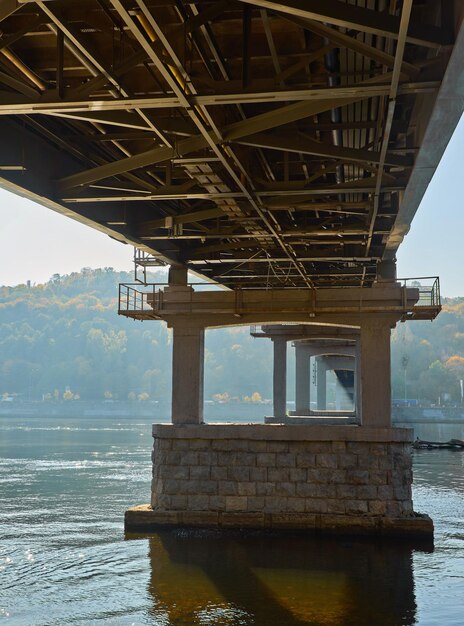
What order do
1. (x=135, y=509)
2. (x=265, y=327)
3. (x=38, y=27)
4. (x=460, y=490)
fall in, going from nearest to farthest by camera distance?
1. (x=38, y=27)
2. (x=135, y=509)
3. (x=460, y=490)
4. (x=265, y=327)

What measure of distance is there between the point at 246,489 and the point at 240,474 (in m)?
0.46

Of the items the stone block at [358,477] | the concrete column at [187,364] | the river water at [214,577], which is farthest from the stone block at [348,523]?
the concrete column at [187,364]

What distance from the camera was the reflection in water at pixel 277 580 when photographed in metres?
16.6

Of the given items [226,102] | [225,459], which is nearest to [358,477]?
[225,459]

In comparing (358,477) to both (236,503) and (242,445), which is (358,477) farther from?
(236,503)

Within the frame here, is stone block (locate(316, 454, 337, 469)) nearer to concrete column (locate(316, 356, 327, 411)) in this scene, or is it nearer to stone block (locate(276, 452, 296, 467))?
stone block (locate(276, 452, 296, 467))

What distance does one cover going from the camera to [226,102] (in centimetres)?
1128

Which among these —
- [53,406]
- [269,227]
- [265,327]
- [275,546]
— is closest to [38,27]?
[269,227]

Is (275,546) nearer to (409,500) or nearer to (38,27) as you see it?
(409,500)

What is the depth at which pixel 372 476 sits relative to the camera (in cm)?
2359

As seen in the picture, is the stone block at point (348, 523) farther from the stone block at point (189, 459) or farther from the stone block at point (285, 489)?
the stone block at point (189, 459)

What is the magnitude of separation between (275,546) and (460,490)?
764 inches

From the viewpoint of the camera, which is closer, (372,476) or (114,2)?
(114,2)

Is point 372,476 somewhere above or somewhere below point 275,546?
above
